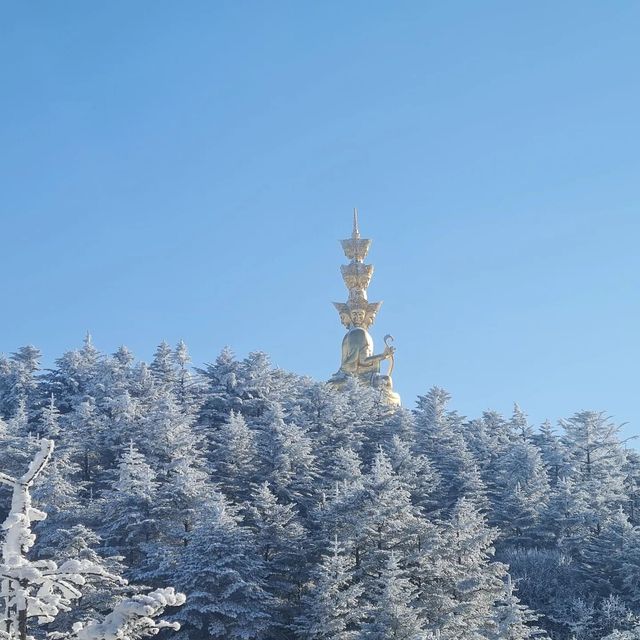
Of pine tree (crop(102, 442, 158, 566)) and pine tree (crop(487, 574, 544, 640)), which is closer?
pine tree (crop(487, 574, 544, 640))

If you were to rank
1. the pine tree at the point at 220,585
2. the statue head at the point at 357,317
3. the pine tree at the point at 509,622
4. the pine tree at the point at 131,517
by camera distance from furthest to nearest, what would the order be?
the statue head at the point at 357,317 < the pine tree at the point at 131,517 < the pine tree at the point at 220,585 < the pine tree at the point at 509,622

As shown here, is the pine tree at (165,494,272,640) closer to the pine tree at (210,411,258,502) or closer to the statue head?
the pine tree at (210,411,258,502)

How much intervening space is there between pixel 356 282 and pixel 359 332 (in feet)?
13.9

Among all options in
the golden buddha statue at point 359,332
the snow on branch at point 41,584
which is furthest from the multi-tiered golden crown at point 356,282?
the snow on branch at point 41,584

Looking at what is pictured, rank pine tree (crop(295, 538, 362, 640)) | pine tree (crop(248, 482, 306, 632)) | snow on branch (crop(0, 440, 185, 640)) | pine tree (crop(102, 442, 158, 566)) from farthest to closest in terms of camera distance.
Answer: pine tree (crop(102, 442, 158, 566)) → pine tree (crop(248, 482, 306, 632)) → pine tree (crop(295, 538, 362, 640)) → snow on branch (crop(0, 440, 185, 640))

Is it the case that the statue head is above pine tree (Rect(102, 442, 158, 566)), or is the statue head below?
above

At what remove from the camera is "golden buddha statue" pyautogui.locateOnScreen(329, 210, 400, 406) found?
5506 cm

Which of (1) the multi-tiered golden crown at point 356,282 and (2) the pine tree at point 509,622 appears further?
(1) the multi-tiered golden crown at point 356,282

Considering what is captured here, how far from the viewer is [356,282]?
198 feet

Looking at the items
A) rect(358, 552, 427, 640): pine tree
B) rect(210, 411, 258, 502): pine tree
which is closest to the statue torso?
rect(210, 411, 258, 502): pine tree

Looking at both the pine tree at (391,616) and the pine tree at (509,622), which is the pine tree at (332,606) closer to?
the pine tree at (391,616)

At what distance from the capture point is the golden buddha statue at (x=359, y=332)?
181 feet

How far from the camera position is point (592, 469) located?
41.7 m

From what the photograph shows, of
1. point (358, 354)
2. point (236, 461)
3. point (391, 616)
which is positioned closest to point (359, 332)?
point (358, 354)
